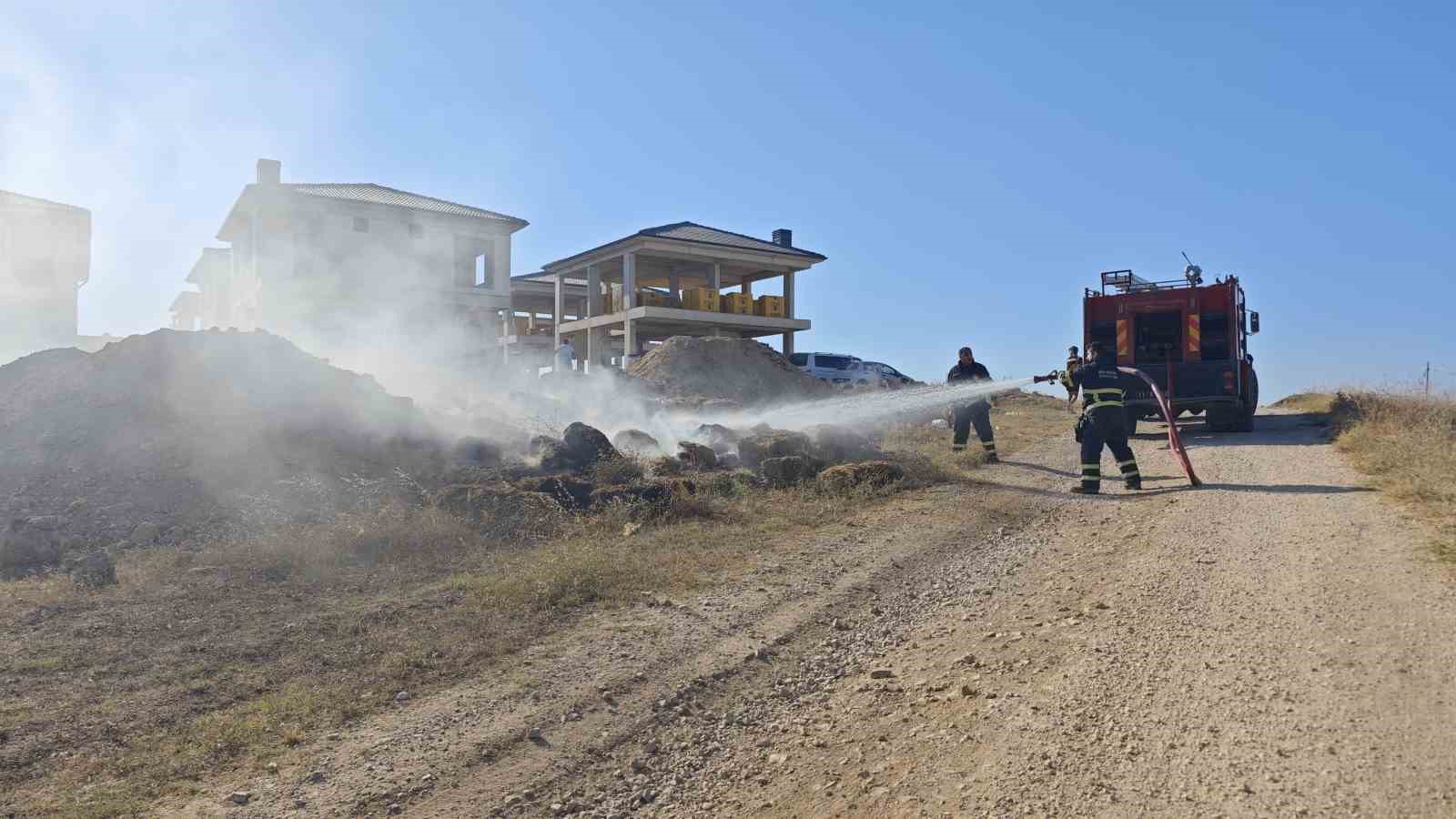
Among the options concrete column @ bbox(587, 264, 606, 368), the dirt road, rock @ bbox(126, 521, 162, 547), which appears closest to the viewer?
the dirt road

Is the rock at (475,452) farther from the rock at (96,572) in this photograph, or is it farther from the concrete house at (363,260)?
the concrete house at (363,260)

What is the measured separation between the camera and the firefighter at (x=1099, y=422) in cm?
959

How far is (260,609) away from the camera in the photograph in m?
5.71

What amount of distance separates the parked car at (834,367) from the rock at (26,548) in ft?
76.9

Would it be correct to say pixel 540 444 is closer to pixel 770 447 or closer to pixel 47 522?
pixel 770 447

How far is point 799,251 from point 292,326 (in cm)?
1646

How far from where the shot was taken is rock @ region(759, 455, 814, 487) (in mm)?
10141

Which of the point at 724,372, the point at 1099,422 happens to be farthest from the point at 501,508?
the point at 724,372

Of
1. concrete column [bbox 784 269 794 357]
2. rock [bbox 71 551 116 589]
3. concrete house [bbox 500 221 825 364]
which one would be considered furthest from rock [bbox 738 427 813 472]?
concrete column [bbox 784 269 794 357]

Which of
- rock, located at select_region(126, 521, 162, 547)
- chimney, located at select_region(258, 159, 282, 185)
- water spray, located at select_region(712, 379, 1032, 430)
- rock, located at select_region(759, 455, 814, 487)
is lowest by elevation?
rock, located at select_region(126, 521, 162, 547)

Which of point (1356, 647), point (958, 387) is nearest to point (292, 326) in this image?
point (958, 387)

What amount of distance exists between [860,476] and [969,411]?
3.01 m

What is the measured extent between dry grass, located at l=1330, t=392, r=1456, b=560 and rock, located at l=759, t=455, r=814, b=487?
554 cm

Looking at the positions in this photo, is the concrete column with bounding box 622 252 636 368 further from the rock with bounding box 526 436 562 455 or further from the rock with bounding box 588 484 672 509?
the rock with bounding box 588 484 672 509
